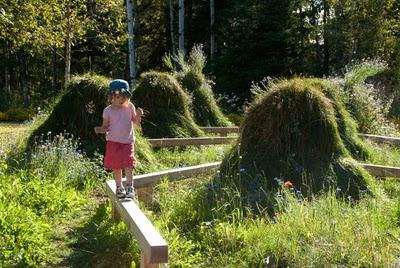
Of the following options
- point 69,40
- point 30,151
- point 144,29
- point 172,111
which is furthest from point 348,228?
point 144,29

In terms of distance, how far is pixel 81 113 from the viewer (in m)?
9.27

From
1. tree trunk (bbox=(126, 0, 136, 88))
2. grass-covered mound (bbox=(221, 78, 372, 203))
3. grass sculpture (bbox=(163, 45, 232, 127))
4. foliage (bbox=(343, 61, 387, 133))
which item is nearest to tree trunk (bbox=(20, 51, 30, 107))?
tree trunk (bbox=(126, 0, 136, 88))

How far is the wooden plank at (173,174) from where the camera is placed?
624 centimetres

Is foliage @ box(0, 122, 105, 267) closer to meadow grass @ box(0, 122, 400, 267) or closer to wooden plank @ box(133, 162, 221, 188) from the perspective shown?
meadow grass @ box(0, 122, 400, 267)

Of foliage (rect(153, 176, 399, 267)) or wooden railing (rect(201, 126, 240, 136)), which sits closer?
foliage (rect(153, 176, 399, 267))

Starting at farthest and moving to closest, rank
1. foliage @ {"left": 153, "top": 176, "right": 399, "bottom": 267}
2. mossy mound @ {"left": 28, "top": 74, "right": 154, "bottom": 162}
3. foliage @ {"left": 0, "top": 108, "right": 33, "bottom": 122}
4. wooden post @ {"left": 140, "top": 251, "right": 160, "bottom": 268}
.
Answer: foliage @ {"left": 0, "top": 108, "right": 33, "bottom": 122} < mossy mound @ {"left": 28, "top": 74, "right": 154, "bottom": 162} < foliage @ {"left": 153, "top": 176, "right": 399, "bottom": 267} < wooden post @ {"left": 140, "top": 251, "right": 160, "bottom": 268}

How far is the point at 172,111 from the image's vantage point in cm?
1148

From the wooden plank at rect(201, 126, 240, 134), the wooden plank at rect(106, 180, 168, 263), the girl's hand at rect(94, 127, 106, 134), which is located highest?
the girl's hand at rect(94, 127, 106, 134)

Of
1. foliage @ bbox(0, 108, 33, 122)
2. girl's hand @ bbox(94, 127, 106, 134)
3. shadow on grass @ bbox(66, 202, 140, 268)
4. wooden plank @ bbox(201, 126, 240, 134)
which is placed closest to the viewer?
shadow on grass @ bbox(66, 202, 140, 268)

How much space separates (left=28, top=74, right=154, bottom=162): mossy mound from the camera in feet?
30.1

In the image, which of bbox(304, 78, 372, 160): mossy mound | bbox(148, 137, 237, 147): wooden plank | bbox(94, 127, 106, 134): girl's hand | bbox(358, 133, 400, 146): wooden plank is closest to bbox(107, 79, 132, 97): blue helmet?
bbox(94, 127, 106, 134): girl's hand

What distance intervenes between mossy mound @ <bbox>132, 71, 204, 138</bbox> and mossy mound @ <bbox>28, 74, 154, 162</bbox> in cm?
184

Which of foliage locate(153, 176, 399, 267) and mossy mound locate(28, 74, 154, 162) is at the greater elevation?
mossy mound locate(28, 74, 154, 162)

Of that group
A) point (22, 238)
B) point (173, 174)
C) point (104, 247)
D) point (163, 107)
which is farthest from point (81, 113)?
point (104, 247)
